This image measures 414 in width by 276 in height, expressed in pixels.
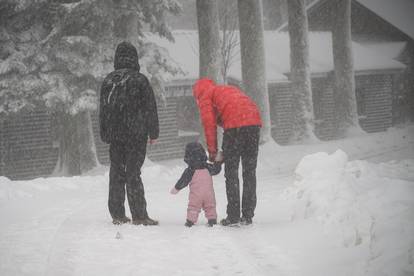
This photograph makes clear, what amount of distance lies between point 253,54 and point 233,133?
36.3 ft

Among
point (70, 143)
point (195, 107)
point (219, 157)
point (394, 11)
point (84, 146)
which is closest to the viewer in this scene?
point (219, 157)

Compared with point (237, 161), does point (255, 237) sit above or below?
below

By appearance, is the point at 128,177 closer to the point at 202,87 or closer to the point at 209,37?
the point at 202,87

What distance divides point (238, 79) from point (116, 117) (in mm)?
15206

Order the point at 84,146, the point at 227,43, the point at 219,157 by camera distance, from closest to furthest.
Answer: the point at 219,157 < the point at 84,146 < the point at 227,43

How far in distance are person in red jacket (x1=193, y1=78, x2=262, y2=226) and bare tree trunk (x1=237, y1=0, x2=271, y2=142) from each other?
1069 cm

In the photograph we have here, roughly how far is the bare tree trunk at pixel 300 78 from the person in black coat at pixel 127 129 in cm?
1355

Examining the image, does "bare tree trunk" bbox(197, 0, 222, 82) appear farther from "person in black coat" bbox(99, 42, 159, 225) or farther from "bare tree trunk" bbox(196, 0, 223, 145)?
"person in black coat" bbox(99, 42, 159, 225)

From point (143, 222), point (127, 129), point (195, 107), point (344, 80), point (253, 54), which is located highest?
point (253, 54)

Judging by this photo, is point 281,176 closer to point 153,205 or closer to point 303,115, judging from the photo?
point 153,205

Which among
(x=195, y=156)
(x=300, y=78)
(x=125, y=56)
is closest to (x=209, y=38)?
(x=300, y=78)

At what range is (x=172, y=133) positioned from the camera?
1997cm

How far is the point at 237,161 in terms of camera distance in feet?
19.1

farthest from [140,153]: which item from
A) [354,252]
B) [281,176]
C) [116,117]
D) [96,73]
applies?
[96,73]
